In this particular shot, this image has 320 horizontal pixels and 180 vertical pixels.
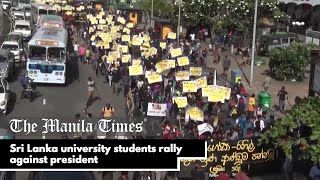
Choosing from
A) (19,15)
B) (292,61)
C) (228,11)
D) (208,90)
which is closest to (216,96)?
(208,90)

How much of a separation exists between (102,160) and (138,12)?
53.0m

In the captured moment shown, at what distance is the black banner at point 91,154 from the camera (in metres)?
6.40

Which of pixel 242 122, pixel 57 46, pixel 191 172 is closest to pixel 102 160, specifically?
pixel 191 172

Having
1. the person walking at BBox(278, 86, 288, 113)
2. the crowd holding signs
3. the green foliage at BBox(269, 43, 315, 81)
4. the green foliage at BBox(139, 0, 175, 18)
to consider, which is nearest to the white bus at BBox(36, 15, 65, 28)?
the crowd holding signs

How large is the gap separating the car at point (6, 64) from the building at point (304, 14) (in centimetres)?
3024

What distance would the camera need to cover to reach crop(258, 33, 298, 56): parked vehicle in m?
41.0

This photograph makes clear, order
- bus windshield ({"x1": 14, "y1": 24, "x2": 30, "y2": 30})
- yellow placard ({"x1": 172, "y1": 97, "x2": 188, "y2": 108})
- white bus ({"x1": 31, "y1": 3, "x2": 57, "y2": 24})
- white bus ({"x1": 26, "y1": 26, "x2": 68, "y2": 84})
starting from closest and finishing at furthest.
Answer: yellow placard ({"x1": 172, "y1": 97, "x2": 188, "y2": 108}) → white bus ({"x1": 26, "y1": 26, "x2": 68, "y2": 84}) → bus windshield ({"x1": 14, "y1": 24, "x2": 30, "y2": 30}) → white bus ({"x1": 31, "y1": 3, "x2": 57, "y2": 24})

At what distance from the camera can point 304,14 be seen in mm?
55188

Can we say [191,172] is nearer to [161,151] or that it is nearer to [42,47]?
[161,151]

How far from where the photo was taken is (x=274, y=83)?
31453 millimetres

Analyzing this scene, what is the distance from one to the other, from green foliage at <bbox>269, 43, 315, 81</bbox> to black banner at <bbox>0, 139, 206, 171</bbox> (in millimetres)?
25357

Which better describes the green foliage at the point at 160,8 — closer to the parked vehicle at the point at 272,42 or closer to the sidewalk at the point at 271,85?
the parked vehicle at the point at 272,42

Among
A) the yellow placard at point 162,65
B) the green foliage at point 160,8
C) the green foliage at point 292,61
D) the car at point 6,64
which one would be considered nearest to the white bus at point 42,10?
the green foliage at point 160,8

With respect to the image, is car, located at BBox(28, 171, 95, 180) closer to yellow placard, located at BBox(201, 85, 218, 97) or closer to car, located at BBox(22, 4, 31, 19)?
yellow placard, located at BBox(201, 85, 218, 97)
